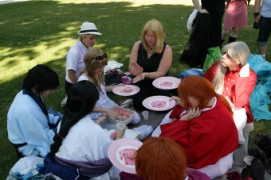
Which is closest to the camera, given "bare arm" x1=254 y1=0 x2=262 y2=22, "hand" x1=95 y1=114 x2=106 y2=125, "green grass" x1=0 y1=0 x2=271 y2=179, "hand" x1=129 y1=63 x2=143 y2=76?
"hand" x1=95 y1=114 x2=106 y2=125

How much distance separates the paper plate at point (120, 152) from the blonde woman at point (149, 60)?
1.59m

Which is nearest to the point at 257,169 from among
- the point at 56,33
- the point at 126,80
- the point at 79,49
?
the point at 126,80

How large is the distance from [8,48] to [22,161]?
5.38 m

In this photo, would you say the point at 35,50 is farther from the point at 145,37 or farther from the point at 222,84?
the point at 222,84

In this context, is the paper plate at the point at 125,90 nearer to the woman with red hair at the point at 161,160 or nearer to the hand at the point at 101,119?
the hand at the point at 101,119

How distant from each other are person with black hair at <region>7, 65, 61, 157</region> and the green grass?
531mm

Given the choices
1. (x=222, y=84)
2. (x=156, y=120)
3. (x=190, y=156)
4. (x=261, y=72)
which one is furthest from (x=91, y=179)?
(x=261, y=72)

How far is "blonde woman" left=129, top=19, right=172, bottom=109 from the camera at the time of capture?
172 inches

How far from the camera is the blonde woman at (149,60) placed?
4.37 m

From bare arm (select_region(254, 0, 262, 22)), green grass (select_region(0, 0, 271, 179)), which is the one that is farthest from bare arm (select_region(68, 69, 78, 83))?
bare arm (select_region(254, 0, 262, 22))

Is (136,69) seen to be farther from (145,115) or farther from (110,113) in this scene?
(110,113)

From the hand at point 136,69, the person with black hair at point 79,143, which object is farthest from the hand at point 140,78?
the person with black hair at point 79,143

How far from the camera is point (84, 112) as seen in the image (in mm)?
2621

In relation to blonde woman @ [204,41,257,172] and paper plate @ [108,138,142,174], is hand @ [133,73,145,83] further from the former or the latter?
paper plate @ [108,138,142,174]
